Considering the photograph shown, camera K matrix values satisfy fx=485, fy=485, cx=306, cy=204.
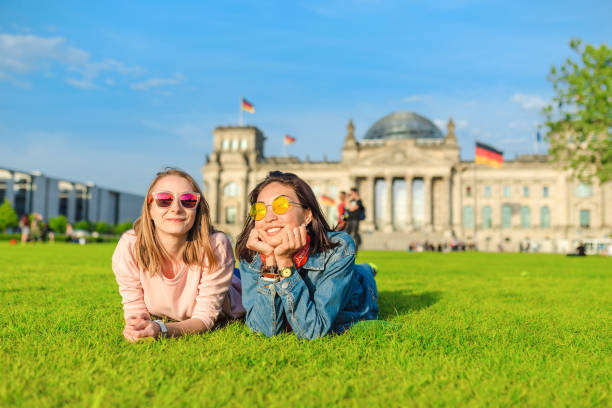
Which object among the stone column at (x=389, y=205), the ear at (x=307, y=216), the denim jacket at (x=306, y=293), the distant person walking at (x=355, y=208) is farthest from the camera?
the stone column at (x=389, y=205)

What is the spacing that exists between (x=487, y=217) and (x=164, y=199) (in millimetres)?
68264

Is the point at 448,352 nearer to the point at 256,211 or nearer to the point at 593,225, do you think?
the point at 256,211

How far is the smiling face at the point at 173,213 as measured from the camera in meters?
4.09

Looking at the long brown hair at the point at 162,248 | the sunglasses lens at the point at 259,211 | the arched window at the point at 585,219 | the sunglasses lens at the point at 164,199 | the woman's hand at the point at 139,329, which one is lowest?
the woman's hand at the point at 139,329

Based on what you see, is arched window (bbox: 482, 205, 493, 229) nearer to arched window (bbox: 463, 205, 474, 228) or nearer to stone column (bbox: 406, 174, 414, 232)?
arched window (bbox: 463, 205, 474, 228)

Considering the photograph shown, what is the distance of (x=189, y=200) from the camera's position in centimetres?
415

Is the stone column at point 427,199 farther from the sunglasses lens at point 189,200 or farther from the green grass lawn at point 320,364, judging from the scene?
the sunglasses lens at point 189,200

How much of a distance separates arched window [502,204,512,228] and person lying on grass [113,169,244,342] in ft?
223

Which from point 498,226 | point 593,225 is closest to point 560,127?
point 498,226

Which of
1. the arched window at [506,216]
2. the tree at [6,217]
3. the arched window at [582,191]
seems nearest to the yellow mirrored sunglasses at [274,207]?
the arched window at [506,216]

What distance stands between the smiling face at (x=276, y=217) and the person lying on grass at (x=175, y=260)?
72 cm

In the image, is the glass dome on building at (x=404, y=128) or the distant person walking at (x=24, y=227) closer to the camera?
the distant person walking at (x=24, y=227)

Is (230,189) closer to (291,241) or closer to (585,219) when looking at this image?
(585,219)

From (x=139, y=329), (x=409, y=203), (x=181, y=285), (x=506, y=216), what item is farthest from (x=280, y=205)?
(x=506, y=216)
